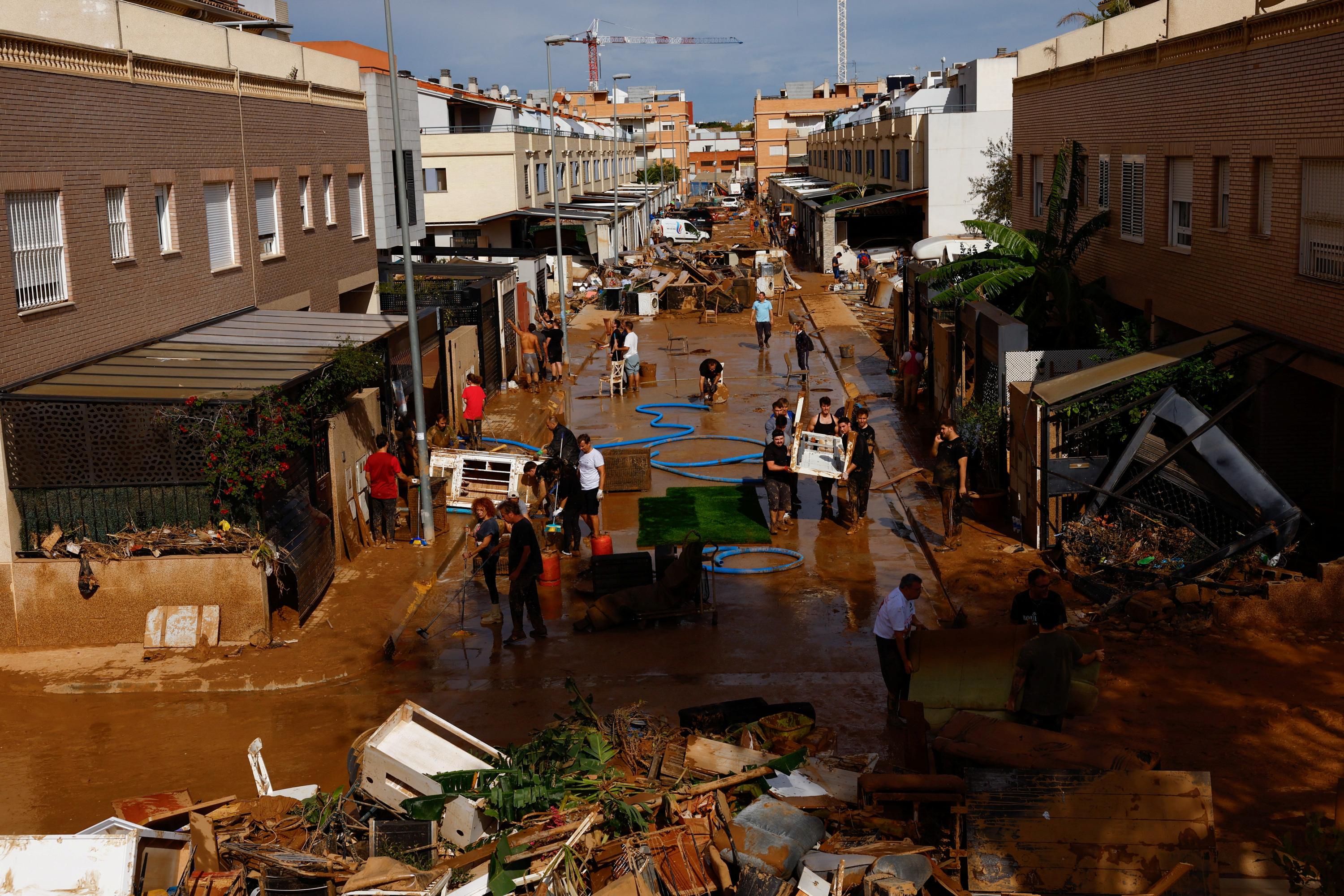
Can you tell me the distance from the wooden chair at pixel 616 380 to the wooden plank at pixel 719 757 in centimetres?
1957

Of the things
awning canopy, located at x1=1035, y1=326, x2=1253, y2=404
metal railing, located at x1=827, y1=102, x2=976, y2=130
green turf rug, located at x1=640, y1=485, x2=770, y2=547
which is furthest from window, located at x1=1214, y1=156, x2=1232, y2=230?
metal railing, located at x1=827, y1=102, x2=976, y2=130

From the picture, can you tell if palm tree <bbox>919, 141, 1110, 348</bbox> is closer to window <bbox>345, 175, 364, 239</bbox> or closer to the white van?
window <bbox>345, 175, 364, 239</bbox>

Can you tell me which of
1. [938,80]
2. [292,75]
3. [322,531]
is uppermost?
[938,80]

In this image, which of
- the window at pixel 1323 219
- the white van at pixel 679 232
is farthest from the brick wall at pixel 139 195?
the white van at pixel 679 232

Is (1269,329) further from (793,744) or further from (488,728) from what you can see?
(488,728)

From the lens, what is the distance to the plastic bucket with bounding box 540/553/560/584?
15484 mm

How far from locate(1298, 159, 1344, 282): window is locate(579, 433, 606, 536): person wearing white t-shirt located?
30.9 feet

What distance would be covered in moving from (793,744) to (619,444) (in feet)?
44.2

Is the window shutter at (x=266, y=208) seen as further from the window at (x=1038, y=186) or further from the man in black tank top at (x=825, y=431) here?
the window at (x=1038, y=186)

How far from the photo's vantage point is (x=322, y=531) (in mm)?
15477

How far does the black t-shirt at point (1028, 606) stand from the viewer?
1066cm

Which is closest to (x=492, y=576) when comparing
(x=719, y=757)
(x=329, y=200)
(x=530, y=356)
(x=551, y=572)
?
(x=551, y=572)

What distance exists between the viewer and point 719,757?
366 inches

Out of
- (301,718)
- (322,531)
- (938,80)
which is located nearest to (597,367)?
(322,531)
